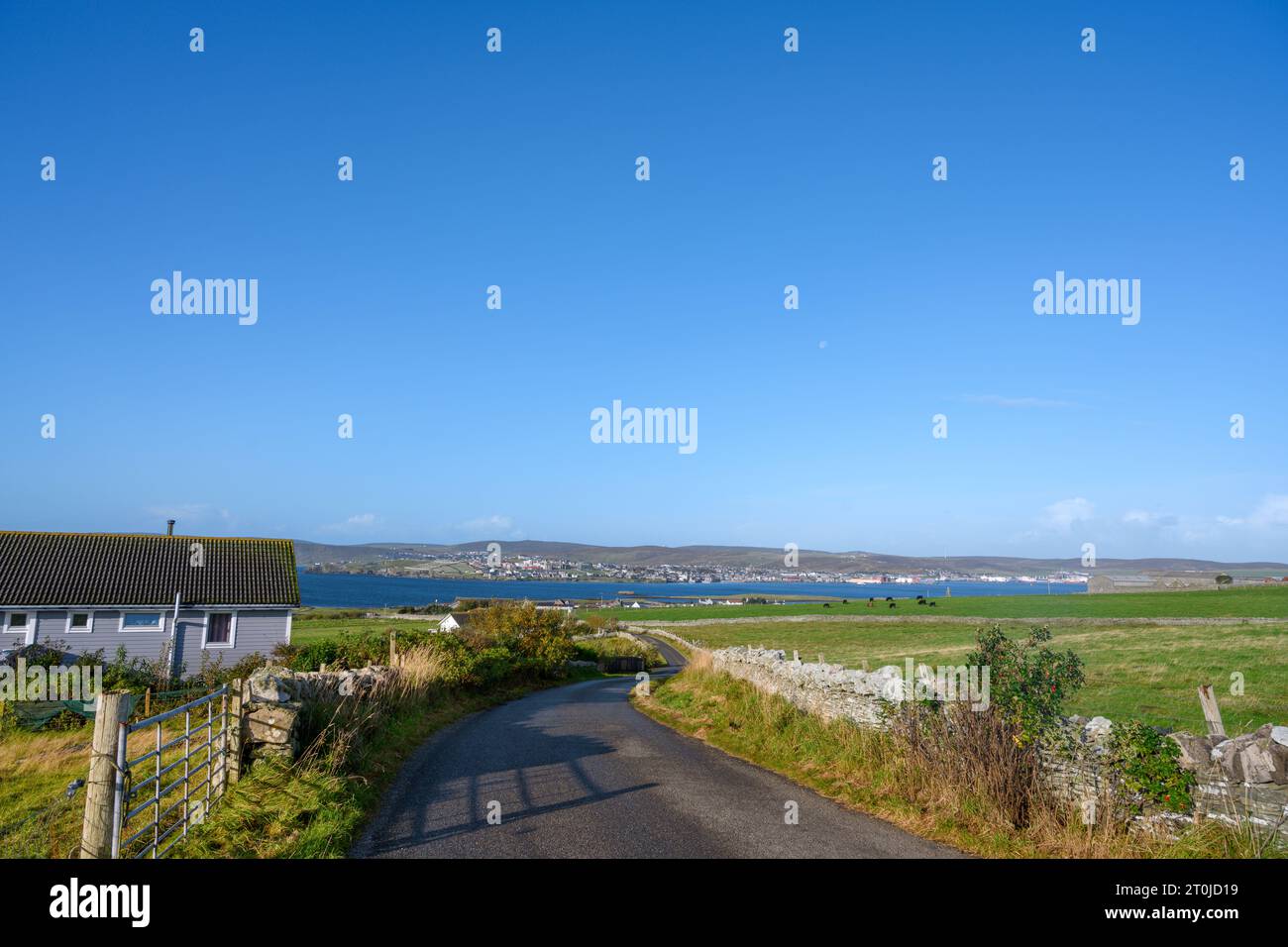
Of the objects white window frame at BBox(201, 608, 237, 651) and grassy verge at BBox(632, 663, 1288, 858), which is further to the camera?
white window frame at BBox(201, 608, 237, 651)

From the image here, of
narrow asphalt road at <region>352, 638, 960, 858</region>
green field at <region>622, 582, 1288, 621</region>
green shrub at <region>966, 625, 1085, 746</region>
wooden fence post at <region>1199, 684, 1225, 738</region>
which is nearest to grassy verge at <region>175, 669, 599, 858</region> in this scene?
narrow asphalt road at <region>352, 638, 960, 858</region>

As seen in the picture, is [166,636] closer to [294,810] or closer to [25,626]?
[25,626]

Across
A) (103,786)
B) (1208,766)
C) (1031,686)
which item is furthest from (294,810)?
(1208,766)

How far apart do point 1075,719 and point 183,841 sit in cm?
1041

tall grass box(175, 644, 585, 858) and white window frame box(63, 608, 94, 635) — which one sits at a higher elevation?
tall grass box(175, 644, 585, 858)

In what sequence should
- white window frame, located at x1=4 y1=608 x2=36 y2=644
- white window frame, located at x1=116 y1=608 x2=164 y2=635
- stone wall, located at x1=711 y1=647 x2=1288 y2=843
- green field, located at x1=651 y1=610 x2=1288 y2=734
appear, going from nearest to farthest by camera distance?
stone wall, located at x1=711 y1=647 x2=1288 y2=843
green field, located at x1=651 y1=610 x2=1288 y2=734
white window frame, located at x1=4 y1=608 x2=36 y2=644
white window frame, located at x1=116 y1=608 x2=164 y2=635

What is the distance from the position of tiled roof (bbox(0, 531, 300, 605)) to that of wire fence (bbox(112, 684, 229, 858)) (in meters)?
28.4

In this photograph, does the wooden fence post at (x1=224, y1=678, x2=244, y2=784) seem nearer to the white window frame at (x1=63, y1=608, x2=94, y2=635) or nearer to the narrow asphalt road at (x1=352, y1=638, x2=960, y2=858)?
the narrow asphalt road at (x1=352, y1=638, x2=960, y2=858)

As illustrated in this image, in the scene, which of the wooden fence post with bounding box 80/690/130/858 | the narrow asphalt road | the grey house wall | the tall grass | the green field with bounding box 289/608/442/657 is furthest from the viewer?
the green field with bounding box 289/608/442/657

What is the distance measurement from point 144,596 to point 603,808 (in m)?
34.6

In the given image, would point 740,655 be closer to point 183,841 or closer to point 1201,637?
point 183,841

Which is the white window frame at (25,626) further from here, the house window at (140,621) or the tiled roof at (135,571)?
Result: the house window at (140,621)

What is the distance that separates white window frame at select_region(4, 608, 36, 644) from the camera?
111ft
